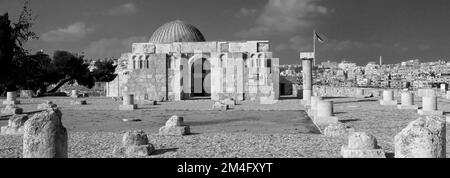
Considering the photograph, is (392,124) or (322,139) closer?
(322,139)

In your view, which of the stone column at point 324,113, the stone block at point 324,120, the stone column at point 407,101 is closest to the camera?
the stone block at point 324,120

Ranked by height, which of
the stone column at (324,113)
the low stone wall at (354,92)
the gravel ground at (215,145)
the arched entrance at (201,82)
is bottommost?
the gravel ground at (215,145)

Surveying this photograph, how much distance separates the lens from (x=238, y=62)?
94.0 feet

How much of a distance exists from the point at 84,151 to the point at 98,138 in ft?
6.08

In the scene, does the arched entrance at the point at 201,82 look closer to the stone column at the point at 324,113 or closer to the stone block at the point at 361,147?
the stone column at the point at 324,113

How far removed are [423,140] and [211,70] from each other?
78.8 ft

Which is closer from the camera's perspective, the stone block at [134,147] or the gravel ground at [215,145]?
the gravel ground at [215,145]

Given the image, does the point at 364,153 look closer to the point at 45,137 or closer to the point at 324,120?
the point at 45,137

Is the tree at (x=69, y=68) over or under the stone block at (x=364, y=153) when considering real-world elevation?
over

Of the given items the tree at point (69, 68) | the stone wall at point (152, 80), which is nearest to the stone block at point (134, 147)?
the stone wall at point (152, 80)

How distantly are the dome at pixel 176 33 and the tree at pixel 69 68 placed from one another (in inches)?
337

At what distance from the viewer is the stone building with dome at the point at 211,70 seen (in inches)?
1126
